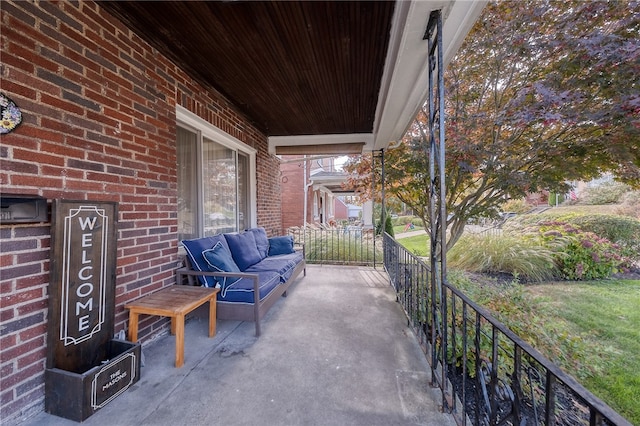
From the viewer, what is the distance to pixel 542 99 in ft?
7.42

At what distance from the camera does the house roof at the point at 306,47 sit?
175cm

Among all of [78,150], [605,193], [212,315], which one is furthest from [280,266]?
[605,193]

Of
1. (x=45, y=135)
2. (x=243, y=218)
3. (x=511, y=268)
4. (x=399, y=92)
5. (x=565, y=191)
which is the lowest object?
(x=511, y=268)

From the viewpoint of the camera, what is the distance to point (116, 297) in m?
1.95

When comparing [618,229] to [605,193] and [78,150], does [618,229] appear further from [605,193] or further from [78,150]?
[78,150]

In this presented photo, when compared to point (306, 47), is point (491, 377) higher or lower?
lower

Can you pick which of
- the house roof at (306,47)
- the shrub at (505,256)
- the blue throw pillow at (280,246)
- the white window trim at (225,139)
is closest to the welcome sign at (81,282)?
the white window trim at (225,139)

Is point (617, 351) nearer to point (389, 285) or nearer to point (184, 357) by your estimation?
point (389, 285)

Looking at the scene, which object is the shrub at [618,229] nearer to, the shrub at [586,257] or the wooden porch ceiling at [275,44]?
the shrub at [586,257]

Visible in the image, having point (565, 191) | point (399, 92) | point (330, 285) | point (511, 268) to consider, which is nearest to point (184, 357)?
point (330, 285)

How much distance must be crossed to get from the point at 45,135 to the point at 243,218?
9.67 feet

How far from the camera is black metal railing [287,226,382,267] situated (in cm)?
555

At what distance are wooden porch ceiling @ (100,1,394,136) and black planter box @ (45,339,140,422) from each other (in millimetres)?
2430

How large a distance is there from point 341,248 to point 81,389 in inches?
190
